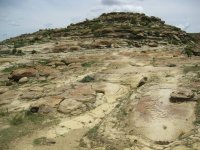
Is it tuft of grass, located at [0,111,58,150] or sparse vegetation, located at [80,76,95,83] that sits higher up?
sparse vegetation, located at [80,76,95,83]

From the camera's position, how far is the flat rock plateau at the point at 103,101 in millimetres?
11062

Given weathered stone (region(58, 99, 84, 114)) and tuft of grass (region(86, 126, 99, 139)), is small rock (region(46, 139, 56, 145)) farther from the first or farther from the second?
weathered stone (region(58, 99, 84, 114))

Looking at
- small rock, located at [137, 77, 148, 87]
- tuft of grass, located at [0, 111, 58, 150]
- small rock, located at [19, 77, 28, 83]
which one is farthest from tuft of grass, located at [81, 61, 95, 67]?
tuft of grass, located at [0, 111, 58, 150]

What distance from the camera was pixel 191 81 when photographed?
48.5 ft

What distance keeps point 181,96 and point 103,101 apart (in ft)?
11.1

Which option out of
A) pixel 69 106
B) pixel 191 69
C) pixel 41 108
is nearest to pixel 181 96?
A: pixel 69 106

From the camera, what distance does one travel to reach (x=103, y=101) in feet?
47.1

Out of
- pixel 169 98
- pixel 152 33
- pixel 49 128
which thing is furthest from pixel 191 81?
pixel 152 33

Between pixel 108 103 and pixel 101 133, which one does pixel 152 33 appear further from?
pixel 101 133

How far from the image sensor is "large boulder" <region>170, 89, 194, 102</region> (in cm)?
1270

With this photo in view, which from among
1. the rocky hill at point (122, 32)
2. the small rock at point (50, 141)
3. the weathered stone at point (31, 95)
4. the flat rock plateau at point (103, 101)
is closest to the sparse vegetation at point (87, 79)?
→ the flat rock plateau at point (103, 101)

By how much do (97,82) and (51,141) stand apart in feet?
18.6

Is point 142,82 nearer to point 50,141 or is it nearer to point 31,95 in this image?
point 31,95

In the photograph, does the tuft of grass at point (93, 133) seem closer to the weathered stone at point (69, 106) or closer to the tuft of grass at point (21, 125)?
the tuft of grass at point (21, 125)
